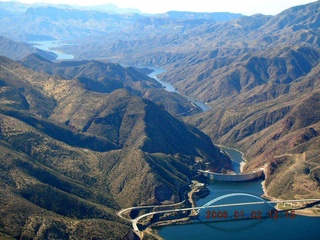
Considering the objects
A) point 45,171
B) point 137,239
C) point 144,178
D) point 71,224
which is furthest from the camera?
point 144,178

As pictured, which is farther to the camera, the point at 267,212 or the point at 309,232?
the point at 267,212

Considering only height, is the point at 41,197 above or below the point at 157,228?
above

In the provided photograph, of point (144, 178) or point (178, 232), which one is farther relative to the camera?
point (144, 178)

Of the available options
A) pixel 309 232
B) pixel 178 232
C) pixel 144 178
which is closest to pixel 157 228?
pixel 178 232

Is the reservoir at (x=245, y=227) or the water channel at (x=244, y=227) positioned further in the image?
the reservoir at (x=245, y=227)

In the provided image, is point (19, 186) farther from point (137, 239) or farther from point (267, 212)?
point (267, 212)

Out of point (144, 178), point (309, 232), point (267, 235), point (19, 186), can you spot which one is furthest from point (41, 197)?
point (309, 232)

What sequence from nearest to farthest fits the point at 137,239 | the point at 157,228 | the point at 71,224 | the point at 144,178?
the point at 71,224, the point at 137,239, the point at 157,228, the point at 144,178

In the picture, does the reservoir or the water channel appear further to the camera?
the reservoir

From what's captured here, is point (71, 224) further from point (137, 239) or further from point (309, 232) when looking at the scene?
point (309, 232)
